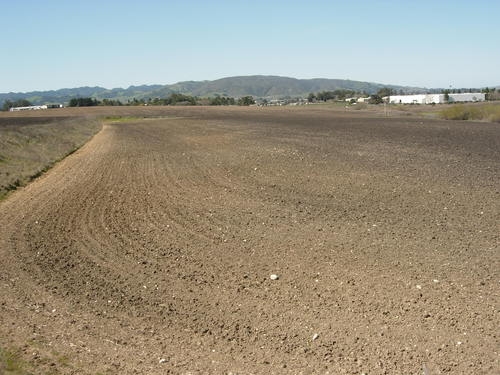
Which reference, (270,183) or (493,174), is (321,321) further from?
(493,174)

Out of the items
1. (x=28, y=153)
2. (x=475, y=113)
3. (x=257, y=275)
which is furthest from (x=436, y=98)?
(x=257, y=275)

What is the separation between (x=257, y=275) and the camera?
10211 millimetres

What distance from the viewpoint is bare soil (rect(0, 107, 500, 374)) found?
7293 mm

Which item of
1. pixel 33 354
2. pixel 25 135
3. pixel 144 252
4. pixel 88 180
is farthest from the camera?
pixel 25 135

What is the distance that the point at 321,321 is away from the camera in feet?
26.8

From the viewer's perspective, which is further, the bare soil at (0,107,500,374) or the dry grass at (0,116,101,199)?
the dry grass at (0,116,101,199)

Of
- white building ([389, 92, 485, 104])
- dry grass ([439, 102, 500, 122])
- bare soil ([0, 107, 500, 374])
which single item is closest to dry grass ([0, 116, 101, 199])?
bare soil ([0, 107, 500, 374])

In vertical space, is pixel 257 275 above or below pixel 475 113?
above

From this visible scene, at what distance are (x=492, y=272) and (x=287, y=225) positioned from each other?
5.03 m

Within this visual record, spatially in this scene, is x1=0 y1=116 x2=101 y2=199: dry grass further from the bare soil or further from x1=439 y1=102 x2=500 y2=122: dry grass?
x1=439 y1=102 x2=500 y2=122: dry grass

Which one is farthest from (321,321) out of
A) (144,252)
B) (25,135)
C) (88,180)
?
(25,135)

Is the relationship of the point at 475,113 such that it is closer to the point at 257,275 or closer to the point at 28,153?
the point at 28,153

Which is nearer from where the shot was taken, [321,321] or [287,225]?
[321,321]

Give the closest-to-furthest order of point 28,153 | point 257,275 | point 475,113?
point 257,275, point 28,153, point 475,113
